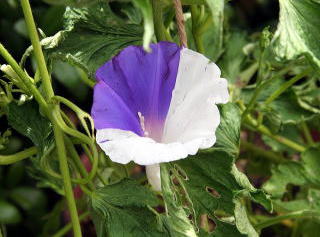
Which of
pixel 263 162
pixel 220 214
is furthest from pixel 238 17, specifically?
pixel 220 214

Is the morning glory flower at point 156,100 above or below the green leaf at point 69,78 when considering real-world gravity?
above

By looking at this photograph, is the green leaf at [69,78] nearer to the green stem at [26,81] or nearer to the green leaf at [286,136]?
the green leaf at [286,136]

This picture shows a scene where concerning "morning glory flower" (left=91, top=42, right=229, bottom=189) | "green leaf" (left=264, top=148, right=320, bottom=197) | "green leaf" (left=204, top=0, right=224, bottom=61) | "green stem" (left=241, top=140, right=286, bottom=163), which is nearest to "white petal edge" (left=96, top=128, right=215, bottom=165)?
"morning glory flower" (left=91, top=42, right=229, bottom=189)

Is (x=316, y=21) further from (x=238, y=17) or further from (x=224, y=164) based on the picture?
(x=238, y=17)

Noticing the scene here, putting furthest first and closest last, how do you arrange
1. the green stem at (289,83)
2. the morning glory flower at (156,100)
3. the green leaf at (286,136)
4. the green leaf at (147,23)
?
the green leaf at (286,136) < the green stem at (289,83) < the morning glory flower at (156,100) < the green leaf at (147,23)

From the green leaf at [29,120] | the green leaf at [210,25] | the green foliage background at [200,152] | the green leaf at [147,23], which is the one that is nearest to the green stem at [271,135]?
the green foliage background at [200,152]

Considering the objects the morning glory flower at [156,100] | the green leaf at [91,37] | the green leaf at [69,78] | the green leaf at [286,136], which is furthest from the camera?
the green leaf at [69,78]

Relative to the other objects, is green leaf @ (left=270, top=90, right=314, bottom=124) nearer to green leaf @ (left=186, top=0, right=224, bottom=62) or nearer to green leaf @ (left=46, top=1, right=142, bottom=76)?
green leaf @ (left=186, top=0, right=224, bottom=62)
